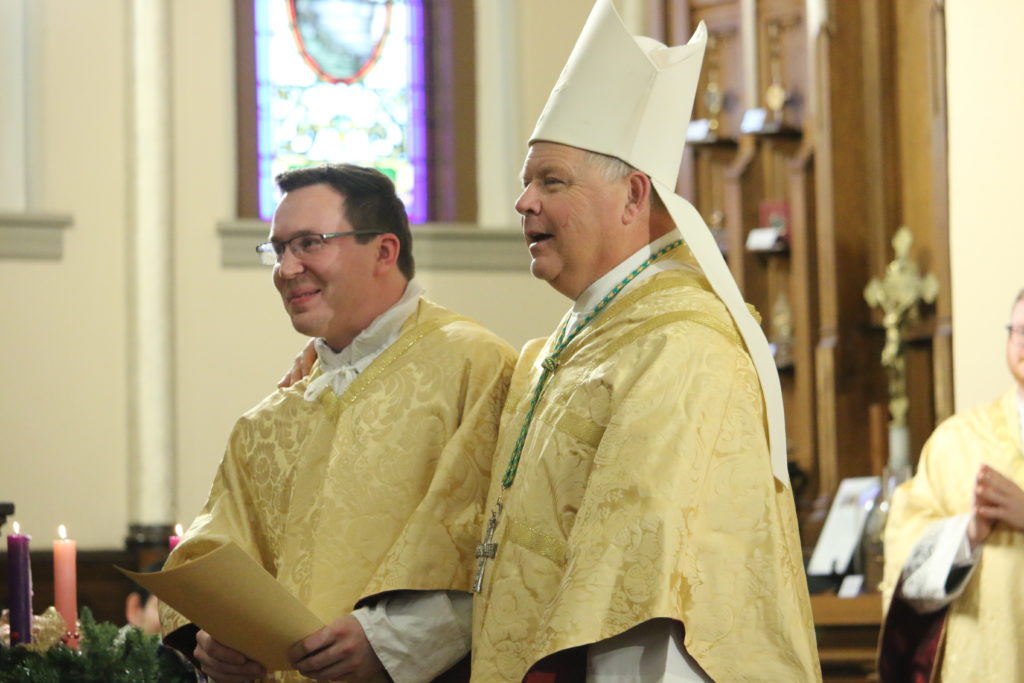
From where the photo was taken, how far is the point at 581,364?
2594mm

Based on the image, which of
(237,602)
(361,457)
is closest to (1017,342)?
(361,457)

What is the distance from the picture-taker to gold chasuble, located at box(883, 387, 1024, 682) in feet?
13.6

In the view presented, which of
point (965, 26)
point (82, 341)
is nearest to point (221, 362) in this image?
point (82, 341)

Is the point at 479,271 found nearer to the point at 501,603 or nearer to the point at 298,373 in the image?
the point at 298,373

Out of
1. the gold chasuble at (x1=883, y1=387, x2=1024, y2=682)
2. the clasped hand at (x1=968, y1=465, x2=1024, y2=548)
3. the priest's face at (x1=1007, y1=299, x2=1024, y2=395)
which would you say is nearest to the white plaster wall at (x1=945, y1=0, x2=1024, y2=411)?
the gold chasuble at (x1=883, y1=387, x2=1024, y2=682)

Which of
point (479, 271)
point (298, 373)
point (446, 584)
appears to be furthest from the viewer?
point (479, 271)

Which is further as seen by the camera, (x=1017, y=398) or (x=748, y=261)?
(x=748, y=261)

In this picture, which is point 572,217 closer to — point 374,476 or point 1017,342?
point 374,476

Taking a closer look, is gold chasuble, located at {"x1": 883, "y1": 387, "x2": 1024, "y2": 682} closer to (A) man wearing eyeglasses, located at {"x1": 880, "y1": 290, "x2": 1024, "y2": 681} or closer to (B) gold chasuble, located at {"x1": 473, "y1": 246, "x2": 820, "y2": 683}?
(A) man wearing eyeglasses, located at {"x1": 880, "y1": 290, "x2": 1024, "y2": 681}

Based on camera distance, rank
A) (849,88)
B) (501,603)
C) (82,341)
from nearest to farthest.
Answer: (501,603) < (849,88) < (82,341)

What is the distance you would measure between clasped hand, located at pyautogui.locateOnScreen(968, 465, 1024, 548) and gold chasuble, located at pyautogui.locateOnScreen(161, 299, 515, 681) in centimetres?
145

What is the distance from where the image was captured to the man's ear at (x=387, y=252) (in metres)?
3.20

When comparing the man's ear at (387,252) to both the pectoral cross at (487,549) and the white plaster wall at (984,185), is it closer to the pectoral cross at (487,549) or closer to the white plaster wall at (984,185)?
the pectoral cross at (487,549)

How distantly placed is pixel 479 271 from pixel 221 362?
57.6 inches
